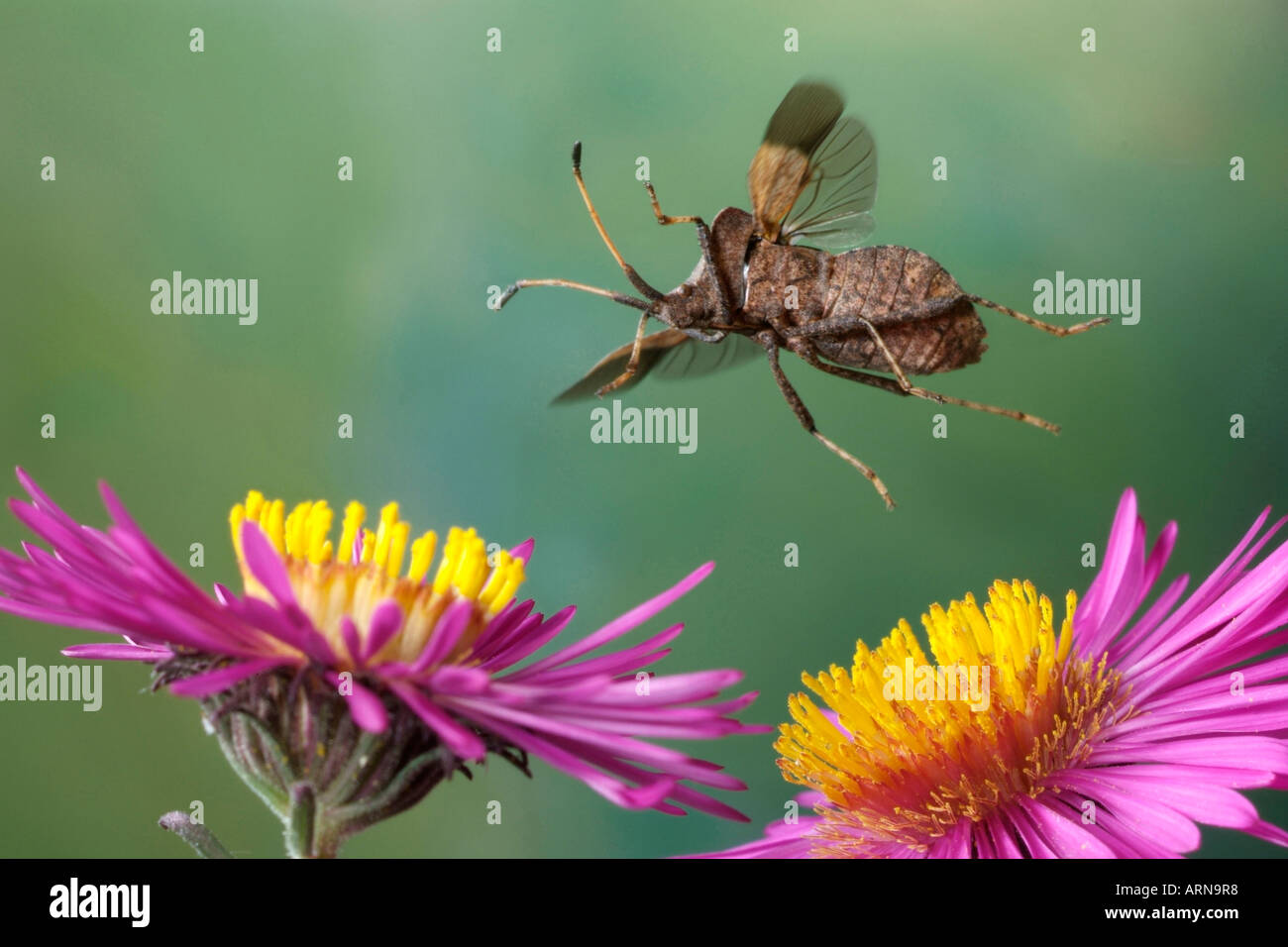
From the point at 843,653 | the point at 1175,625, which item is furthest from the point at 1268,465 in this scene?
the point at 1175,625

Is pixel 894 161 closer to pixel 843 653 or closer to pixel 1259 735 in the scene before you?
pixel 843 653

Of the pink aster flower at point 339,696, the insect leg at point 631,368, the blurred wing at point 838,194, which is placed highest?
the blurred wing at point 838,194

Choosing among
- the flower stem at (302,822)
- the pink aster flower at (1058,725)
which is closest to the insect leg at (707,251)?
the pink aster flower at (1058,725)

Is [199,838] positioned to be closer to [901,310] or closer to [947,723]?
[947,723]

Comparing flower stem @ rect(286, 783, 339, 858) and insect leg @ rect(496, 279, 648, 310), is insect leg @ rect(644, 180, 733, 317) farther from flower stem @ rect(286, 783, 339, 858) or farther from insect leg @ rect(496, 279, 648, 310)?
flower stem @ rect(286, 783, 339, 858)

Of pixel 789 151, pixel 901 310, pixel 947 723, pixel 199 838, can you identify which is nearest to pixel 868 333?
pixel 901 310

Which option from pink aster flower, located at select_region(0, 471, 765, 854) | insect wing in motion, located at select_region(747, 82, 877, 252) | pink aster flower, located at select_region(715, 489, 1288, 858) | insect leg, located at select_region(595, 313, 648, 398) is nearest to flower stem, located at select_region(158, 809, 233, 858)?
pink aster flower, located at select_region(0, 471, 765, 854)

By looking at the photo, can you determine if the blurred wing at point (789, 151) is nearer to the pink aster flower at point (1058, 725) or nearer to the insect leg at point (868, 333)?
the insect leg at point (868, 333)

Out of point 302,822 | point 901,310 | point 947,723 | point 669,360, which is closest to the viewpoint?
point 302,822
